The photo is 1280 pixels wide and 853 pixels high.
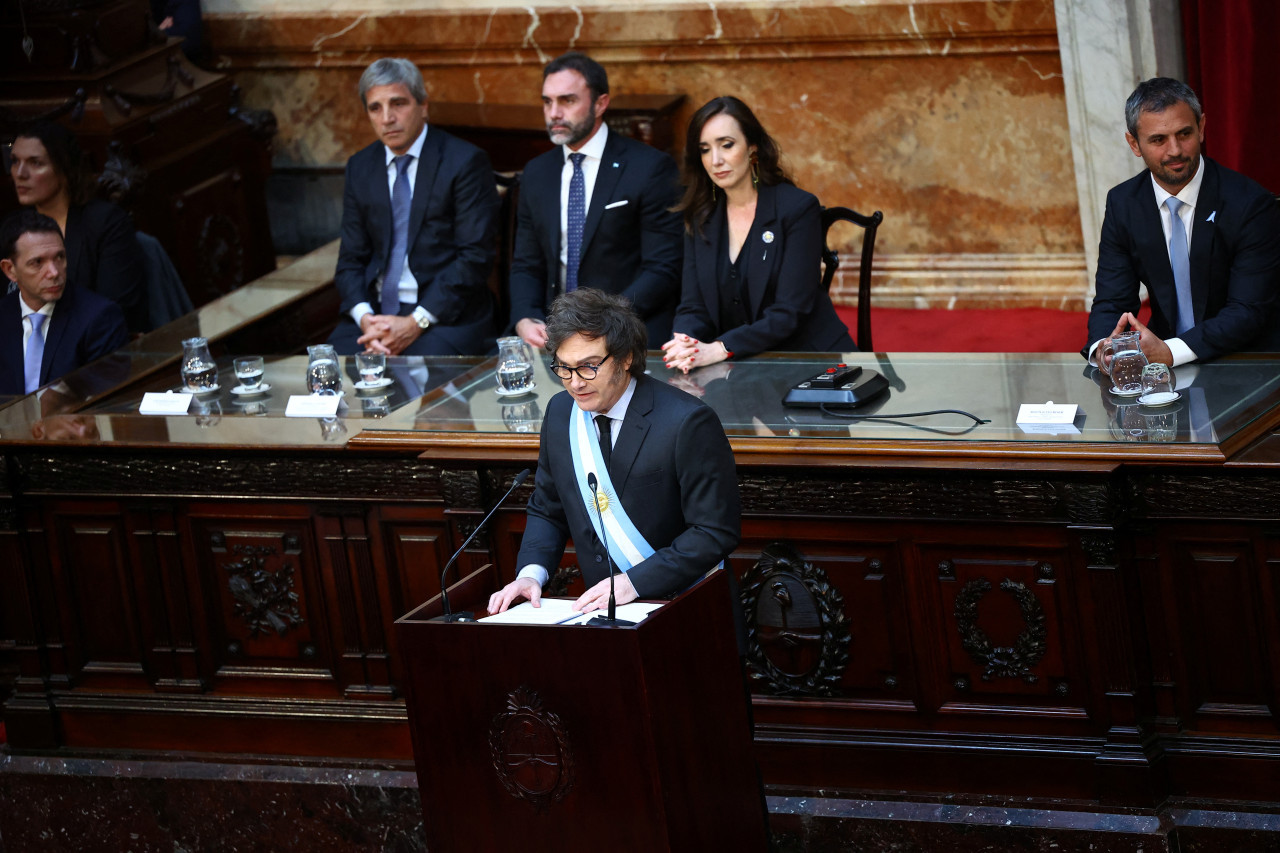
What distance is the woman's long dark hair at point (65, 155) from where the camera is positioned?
503cm

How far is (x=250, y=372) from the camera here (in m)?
4.10

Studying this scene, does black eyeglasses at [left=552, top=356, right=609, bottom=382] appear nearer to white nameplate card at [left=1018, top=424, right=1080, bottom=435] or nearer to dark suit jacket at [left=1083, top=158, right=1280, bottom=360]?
white nameplate card at [left=1018, top=424, right=1080, bottom=435]

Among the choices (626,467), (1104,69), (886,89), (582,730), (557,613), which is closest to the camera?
(582,730)

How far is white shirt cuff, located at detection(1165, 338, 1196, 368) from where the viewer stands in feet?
11.3

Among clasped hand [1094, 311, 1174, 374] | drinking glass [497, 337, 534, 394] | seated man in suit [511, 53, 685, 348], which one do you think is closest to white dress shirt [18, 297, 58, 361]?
seated man in suit [511, 53, 685, 348]

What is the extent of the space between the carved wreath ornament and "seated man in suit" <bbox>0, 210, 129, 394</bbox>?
2709 mm

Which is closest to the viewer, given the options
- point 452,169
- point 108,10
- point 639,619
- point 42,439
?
point 639,619

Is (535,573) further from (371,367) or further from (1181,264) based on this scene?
(1181,264)

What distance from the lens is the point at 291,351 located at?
5.09 metres

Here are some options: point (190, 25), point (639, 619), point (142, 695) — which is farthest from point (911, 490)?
point (190, 25)

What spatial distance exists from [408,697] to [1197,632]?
5.04ft

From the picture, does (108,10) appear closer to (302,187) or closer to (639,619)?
(302,187)

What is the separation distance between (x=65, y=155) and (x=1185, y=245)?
344 centimetres

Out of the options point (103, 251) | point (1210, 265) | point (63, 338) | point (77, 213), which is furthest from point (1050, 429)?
point (77, 213)
